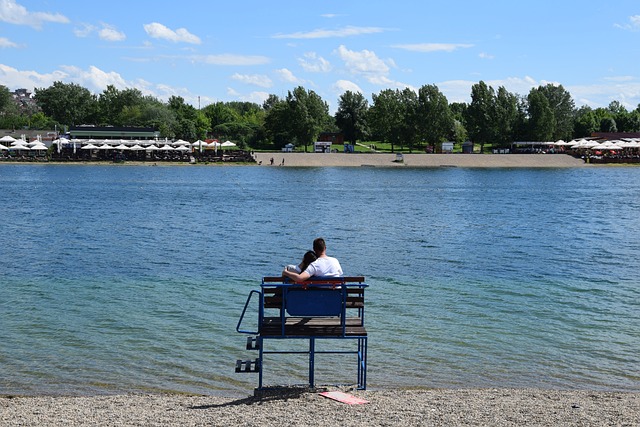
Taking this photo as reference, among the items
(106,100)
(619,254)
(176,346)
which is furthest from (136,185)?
(106,100)

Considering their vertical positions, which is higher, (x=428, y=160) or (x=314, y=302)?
(x=428, y=160)

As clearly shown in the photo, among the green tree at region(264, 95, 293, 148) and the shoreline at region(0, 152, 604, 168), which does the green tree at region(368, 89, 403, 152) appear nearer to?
the shoreline at region(0, 152, 604, 168)

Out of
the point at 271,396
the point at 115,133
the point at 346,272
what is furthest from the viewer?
the point at 115,133

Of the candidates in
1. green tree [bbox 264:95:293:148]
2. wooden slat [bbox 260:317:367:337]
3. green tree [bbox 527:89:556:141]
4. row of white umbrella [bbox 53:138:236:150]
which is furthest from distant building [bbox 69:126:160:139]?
wooden slat [bbox 260:317:367:337]

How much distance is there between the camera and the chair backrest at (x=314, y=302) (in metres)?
11.4

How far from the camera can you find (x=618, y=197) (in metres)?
68.8

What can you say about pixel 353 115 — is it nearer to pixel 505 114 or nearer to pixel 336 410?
pixel 505 114

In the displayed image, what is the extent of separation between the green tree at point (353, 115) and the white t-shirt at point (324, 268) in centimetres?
15250

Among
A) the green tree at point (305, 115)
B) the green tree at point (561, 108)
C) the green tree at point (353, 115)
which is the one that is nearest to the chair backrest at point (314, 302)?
the green tree at point (305, 115)

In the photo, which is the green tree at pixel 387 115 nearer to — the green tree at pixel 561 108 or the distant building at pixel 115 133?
the green tree at pixel 561 108

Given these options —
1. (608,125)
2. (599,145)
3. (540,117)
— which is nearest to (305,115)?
(540,117)

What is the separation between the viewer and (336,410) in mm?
10711

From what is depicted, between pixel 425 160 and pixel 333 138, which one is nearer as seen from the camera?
pixel 425 160

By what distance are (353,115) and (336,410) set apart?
15597 centimetres
